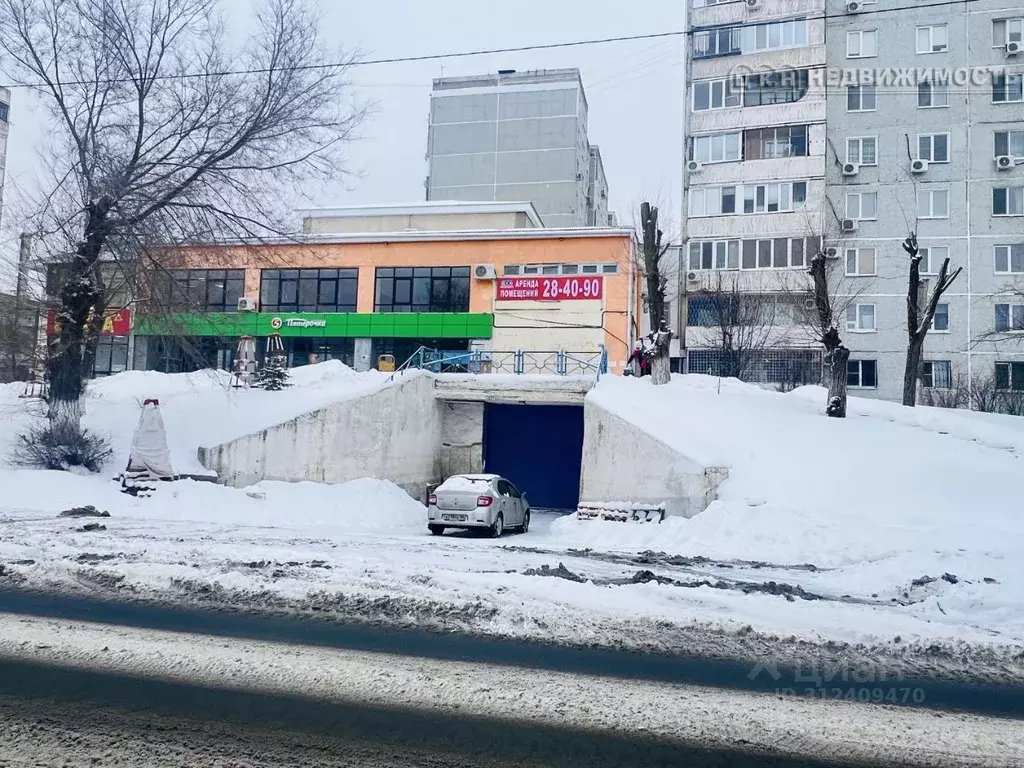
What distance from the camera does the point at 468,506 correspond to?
16938mm

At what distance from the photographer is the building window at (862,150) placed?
4034 cm

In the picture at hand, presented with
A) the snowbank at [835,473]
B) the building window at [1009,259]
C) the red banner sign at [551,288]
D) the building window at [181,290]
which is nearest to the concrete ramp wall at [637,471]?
the snowbank at [835,473]

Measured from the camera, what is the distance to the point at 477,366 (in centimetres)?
3062

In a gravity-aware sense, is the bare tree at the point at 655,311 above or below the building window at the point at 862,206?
below

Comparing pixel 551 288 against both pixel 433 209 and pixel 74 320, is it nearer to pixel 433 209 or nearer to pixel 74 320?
pixel 433 209

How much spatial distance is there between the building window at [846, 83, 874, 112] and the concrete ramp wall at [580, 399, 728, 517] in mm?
29530

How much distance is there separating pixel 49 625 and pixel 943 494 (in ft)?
49.1

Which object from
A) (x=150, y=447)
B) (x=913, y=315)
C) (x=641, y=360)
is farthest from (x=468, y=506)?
(x=913, y=315)

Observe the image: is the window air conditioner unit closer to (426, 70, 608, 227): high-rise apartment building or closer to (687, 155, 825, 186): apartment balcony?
(687, 155, 825, 186): apartment balcony

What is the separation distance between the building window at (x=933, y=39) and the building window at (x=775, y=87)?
21.3 feet

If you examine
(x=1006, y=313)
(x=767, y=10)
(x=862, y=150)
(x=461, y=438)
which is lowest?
(x=461, y=438)

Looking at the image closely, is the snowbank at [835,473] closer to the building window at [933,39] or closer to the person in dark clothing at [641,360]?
the person in dark clothing at [641,360]

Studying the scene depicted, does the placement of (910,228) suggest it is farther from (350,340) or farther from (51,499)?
(51,499)

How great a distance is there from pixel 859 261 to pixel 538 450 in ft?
72.0
